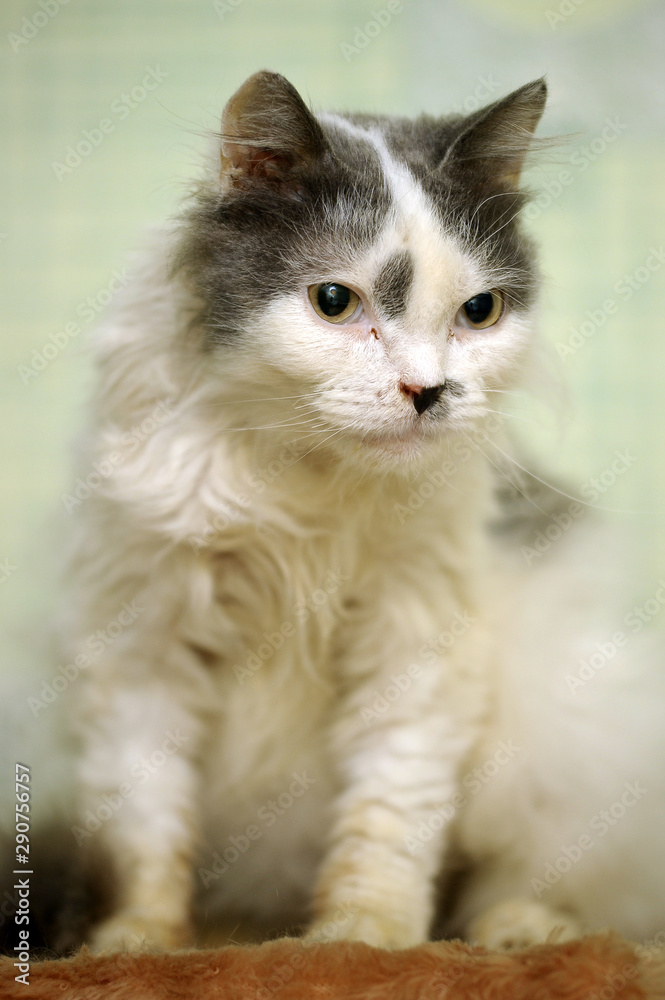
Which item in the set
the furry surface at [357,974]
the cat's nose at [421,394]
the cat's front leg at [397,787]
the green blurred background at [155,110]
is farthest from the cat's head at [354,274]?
the furry surface at [357,974]

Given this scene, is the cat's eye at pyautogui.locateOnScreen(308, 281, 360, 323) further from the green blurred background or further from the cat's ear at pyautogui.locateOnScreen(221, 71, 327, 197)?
the green blurred background

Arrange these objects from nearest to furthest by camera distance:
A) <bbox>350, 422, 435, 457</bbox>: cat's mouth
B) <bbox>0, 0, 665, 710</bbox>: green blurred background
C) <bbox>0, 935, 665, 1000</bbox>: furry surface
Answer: <bbox>0, 935, 665, 1000</bbox>: furry surface, <bbox>350, 422, 435, 457</bbox>: cat's mouth, <bbox>0, 0, 665, 710</bbox>: green blurred background

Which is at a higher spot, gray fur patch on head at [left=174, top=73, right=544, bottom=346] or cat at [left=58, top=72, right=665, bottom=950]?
gray fur patch on head at [left=174, top=73, right=544, bottom=346]

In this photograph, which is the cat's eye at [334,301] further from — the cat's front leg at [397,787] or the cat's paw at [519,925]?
the cat's paw at [519,925]

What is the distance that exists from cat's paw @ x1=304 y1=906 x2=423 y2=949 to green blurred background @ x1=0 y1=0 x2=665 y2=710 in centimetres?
58

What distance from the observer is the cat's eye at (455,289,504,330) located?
3.36 ft

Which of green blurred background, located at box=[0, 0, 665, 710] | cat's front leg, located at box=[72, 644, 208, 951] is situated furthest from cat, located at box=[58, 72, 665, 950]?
green blurred background, located at box=[0, 0, 665, 710]

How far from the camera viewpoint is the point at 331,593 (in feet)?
3.71

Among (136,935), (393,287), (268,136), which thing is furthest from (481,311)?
(136,935)

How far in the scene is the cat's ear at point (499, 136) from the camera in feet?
3.28

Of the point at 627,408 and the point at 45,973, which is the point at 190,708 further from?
the point at 627,408

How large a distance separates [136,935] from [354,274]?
897mm

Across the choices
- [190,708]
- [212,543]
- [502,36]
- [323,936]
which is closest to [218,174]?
[212,543]

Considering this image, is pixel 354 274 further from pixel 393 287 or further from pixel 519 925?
pixel 519 925
